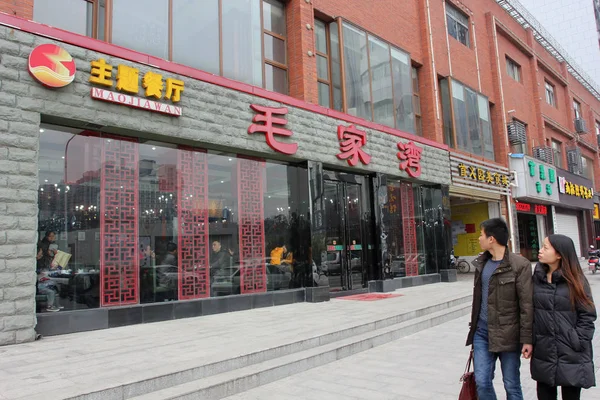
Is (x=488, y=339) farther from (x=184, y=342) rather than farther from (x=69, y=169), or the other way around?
(x=69, y=169)

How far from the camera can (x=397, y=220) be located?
12.9 meters

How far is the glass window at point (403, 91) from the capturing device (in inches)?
528

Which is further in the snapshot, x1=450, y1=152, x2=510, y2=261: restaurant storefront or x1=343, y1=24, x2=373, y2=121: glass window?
x1=450, y1=152, x2=510, y2=261: restaurant storefront

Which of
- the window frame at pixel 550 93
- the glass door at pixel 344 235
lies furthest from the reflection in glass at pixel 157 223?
the window frame at pixel 550 93

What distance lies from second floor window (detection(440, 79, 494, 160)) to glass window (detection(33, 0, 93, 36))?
11843mm

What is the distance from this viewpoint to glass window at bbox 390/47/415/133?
13.4m

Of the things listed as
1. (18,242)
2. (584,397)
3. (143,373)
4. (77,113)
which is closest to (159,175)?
(77,113)

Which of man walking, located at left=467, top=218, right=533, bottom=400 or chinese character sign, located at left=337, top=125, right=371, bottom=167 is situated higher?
chinese character sign, located at left=337, top=125, right=371, bottom=167

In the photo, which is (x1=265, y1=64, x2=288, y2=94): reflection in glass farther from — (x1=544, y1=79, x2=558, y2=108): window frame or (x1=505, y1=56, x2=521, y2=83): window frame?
(x1=544, y1=79, x2=558, y2=108): window frame

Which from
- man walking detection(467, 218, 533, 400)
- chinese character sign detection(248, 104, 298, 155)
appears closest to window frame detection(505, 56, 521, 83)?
chinese character sign detection(248, 104, 298, 155)

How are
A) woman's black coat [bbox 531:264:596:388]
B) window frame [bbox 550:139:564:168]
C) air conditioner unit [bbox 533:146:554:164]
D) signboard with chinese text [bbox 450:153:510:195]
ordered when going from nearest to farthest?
woman's black coat [bbox 531:264:596:388], signboard with chinese text [bbox 450:153:510:195], air conditioner unit [bbox 533:146:554:164], window frame [bbox 550:139:564:168]

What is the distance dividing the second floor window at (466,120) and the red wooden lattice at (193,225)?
10.2m

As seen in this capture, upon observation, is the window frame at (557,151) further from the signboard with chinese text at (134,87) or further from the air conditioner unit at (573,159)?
the signboard with chinese text at (134,87)

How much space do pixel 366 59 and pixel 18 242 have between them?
9.61 meters
